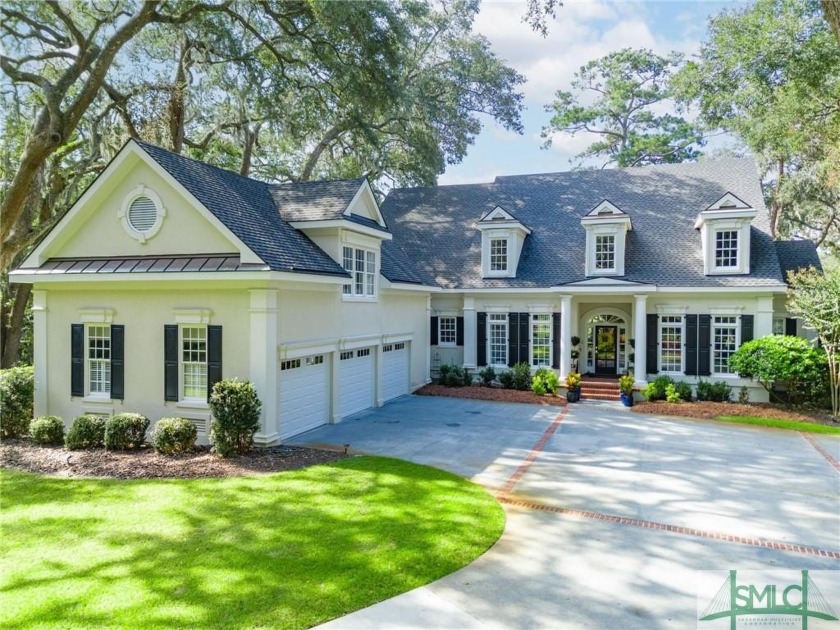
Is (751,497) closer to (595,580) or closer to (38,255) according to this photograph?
(595,580)

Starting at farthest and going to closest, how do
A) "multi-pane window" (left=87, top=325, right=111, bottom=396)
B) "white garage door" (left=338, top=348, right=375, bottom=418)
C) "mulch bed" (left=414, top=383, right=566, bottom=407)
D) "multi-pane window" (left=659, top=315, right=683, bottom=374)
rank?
"multi-pane window" (left=659, top=315, right=683, bottom=374) < "mulch bed" (left=414, top=383, right=566, bottom=407) < "white garage door" (left=338, top=348, right=375, bottom=418) < "multi-pane window" (left=87, top=325, right=111, bottom=396)

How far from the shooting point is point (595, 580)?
6.39 metres

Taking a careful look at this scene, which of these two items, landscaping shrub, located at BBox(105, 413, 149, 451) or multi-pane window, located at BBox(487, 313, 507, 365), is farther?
multi-pane window, located at BBox(487, 313, 507, 365)

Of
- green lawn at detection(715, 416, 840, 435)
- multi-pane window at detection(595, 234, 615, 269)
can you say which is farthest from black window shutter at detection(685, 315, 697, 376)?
multi-pane window at detection(595, 234, 615, 269)

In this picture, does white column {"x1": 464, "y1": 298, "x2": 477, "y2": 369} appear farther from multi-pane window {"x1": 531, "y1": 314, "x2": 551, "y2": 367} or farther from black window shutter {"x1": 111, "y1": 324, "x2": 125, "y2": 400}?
black window shutter {"x1": 111, "y1": 324, "x2": 125, "y2": 400}

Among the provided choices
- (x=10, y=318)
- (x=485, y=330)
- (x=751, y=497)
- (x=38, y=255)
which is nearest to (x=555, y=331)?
(x=485, y=330)

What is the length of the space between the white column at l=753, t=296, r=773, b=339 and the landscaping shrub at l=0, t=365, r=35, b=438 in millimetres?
22224

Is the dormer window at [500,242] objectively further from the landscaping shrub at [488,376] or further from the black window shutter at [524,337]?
the landscaping shrub at [488,376]

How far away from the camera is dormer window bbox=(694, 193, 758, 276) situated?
59.9 feet

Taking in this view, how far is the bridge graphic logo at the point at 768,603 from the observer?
5.69 m

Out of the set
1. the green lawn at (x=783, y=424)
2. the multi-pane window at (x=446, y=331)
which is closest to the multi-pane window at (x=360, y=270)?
the multi-pane window at (x=446, y=331)

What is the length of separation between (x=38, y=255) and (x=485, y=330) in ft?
49.7

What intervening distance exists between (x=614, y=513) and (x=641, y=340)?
38.2 feet

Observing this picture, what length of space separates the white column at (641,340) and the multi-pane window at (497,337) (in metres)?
5.05
